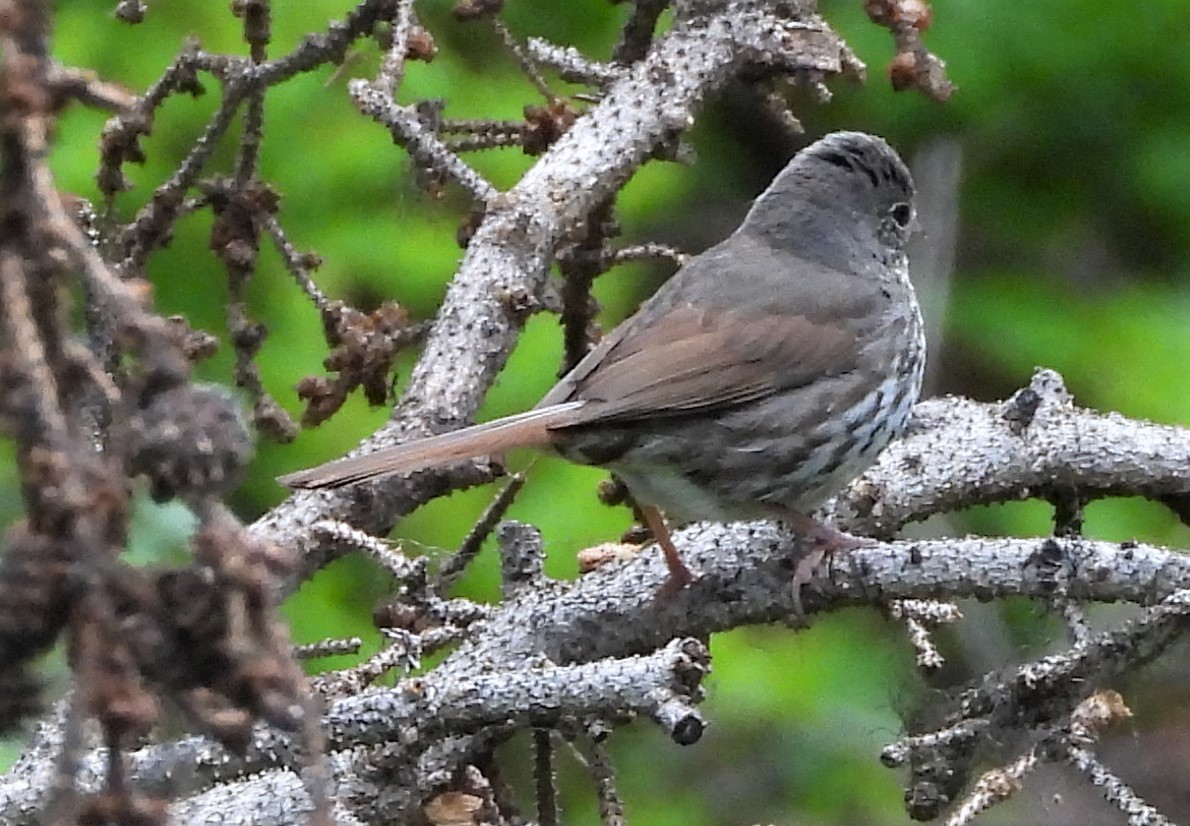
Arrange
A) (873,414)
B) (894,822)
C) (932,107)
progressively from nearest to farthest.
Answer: (873,414) < (894,822) < (932,107)

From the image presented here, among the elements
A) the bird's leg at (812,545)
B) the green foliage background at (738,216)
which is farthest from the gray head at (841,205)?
the bird's leg at (812,545)

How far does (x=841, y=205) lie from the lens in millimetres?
4090

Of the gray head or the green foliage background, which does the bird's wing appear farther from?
the green foliage background

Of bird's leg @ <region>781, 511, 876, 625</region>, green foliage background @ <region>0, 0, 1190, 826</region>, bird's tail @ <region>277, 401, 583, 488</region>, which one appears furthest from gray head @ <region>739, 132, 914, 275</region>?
bird's tail @ <region>277, 401, 583, 488</region>

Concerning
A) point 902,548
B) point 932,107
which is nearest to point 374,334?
point 902,548

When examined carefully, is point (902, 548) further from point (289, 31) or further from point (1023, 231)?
point (1023, 231)

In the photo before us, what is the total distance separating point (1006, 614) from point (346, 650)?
3995 mm

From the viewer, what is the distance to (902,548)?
104 inches

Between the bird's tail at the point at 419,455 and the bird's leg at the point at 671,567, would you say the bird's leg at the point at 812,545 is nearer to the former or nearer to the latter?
the bird's leg at the point at 671,567

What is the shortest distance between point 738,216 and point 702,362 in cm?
405

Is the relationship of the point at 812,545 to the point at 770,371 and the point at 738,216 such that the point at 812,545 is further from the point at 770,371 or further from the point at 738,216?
the point at 738,216

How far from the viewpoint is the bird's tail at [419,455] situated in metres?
2.60

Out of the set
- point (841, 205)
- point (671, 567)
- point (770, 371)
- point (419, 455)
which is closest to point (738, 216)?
point (841, 205)

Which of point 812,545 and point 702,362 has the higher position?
point 702,362
